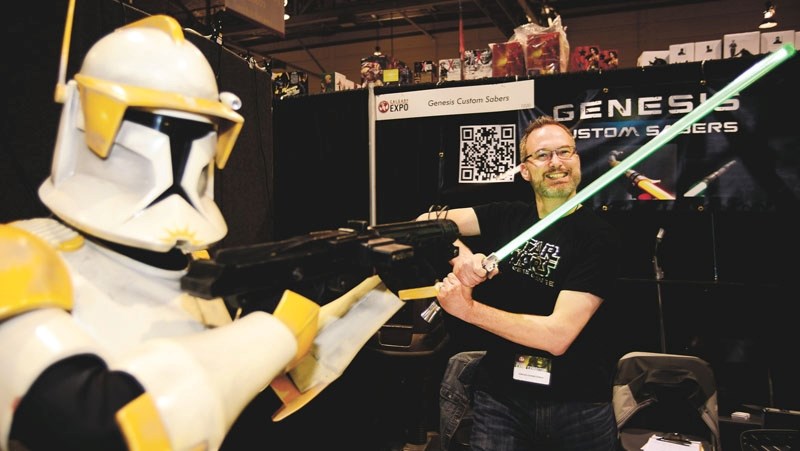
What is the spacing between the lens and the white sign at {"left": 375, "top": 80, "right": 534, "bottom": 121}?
11.4 feet

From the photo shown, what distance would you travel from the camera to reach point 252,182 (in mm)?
3369

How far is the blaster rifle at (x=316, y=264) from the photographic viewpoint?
40.2 inches

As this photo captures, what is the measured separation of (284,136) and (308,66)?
830 centimetres

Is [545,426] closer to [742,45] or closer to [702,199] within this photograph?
[702,199]

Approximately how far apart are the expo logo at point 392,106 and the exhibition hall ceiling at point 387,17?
146 centimetres

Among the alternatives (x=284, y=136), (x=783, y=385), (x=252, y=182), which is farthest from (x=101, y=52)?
(x=783, y=385)

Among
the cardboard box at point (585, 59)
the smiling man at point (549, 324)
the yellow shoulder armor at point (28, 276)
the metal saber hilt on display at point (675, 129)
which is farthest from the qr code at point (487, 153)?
the yellow shoulder armor at point (28, 276)

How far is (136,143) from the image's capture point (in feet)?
3.71

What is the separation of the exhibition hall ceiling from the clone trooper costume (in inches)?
158

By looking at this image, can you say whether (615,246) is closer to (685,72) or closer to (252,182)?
(685,72)

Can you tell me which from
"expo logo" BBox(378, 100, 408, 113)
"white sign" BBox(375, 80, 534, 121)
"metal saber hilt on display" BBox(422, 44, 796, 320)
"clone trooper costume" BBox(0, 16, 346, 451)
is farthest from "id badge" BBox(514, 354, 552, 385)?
"expo logo" BBox(378, 100, 408, 113)

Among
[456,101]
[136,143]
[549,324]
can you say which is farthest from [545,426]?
[456,101]

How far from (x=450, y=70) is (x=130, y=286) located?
3.07 m

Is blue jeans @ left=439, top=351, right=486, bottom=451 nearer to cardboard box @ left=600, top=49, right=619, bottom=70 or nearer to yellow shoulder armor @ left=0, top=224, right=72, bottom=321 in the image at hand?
yellow shoulder armor @ left=0, top=224, right=72, bottom=321
